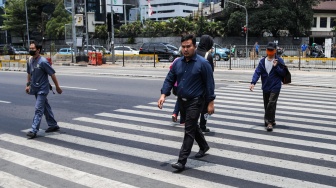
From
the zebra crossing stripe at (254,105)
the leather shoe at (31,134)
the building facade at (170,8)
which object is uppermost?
the building facade at (170,8)

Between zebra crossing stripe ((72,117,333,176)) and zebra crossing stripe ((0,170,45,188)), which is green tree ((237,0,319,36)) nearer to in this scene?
zebra crossing stripe ((72,117,333,176))

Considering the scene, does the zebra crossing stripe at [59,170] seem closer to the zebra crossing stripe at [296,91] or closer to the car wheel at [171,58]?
the zebra crossing stripe at [296,91]

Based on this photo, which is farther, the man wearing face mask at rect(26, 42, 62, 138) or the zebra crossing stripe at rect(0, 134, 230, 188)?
the man wearing face mask at rect(26, 42, 62, 138)

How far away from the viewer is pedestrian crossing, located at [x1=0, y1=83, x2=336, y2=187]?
16.3ft

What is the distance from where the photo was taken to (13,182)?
498 cm

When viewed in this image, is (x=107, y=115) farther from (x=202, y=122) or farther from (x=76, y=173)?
(x=76, y=173)

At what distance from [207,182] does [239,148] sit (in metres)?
1.62

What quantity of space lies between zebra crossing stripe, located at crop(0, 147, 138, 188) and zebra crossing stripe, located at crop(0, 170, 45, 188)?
361 mm

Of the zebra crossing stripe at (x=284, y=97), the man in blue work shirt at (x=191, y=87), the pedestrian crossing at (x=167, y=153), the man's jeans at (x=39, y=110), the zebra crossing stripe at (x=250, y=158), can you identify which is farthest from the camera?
the zebra crossing stripe at (x=284, y=97)

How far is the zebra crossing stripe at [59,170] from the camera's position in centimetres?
487

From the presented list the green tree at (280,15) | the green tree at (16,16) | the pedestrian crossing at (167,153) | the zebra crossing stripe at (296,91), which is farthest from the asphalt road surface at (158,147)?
the green tree at (16,16)

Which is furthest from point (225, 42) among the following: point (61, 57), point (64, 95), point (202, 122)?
point (202, 122)

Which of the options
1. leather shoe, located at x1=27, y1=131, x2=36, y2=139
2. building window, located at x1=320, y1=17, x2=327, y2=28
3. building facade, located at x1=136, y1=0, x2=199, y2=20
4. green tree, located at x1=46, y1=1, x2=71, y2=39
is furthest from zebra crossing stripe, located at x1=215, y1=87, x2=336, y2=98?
building facade, located at x1=136, y1=0, x2=199, y2=20

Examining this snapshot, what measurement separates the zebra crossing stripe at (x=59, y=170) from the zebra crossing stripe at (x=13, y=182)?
36 centimetres
